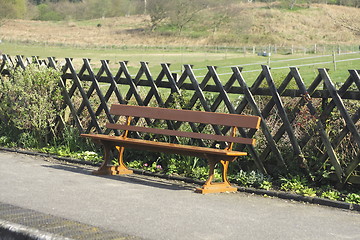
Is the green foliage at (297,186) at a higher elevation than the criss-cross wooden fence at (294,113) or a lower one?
lower

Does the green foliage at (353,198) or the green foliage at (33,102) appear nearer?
the green foliage at (353,198)

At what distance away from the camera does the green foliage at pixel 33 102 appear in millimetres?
12352

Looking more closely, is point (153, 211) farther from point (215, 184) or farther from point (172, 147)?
point (172, 147)

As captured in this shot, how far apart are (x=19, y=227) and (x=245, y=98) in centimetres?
420

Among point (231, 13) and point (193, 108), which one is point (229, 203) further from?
point (231, 13)

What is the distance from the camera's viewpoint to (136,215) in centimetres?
778

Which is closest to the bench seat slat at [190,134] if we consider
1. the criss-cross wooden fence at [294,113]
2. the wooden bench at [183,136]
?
the wooden bench at [183,136]

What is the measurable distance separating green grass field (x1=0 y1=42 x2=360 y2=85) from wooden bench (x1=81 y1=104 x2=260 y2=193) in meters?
18.3

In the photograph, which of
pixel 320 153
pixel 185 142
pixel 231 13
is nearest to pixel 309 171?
pixel 320 153

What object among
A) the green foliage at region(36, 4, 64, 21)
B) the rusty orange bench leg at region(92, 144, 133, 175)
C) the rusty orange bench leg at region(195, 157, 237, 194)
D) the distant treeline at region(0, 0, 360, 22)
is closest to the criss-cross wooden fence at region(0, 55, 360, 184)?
the rusty orange bench leg at region(195, 157, 237, 194)

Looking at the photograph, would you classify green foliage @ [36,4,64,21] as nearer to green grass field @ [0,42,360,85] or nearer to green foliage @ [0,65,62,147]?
green grass field @ [0,42,360,85]

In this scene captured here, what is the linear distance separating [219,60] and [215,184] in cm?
4764

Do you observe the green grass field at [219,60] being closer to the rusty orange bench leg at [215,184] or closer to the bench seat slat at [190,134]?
the bench seat slat at [190,134]

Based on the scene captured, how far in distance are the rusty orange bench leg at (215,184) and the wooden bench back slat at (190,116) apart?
56cm
